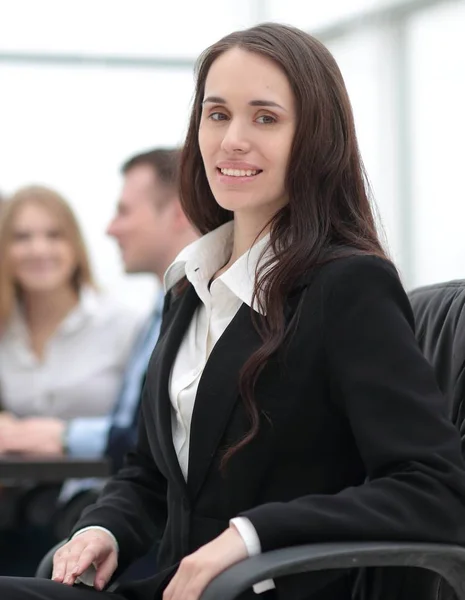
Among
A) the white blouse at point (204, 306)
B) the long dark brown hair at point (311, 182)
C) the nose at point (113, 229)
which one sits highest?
the long dark brown hair at point (311, 182)

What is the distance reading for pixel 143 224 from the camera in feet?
Result: 11.5

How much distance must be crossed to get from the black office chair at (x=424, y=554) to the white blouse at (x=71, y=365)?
1.75m

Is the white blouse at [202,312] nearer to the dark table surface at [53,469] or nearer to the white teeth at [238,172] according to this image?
the white teeth at [238,172]

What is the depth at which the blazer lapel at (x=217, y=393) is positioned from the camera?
162cm

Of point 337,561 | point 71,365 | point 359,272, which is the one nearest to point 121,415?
point 71,365

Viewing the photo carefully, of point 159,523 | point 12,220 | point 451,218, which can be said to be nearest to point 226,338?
point 159,523

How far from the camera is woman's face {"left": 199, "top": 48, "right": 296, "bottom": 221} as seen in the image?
5.45 ft

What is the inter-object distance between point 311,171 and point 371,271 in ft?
0.65

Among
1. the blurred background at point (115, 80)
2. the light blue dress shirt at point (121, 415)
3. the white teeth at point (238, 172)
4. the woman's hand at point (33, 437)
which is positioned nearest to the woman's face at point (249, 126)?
the white teeth at point (238, 172)

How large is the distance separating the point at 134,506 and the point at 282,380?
0.40m

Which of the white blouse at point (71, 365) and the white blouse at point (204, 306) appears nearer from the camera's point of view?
the white blouse at point (204, 306)

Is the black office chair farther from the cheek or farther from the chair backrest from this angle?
the cheek

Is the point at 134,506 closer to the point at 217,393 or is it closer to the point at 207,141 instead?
the point at 217,393

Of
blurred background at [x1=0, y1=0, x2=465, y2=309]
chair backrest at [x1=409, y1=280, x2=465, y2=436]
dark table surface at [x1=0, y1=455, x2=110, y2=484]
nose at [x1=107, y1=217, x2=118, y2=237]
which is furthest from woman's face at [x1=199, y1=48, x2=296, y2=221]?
blurred background at [x1=0, y1=0, x2=465, y2=309]
